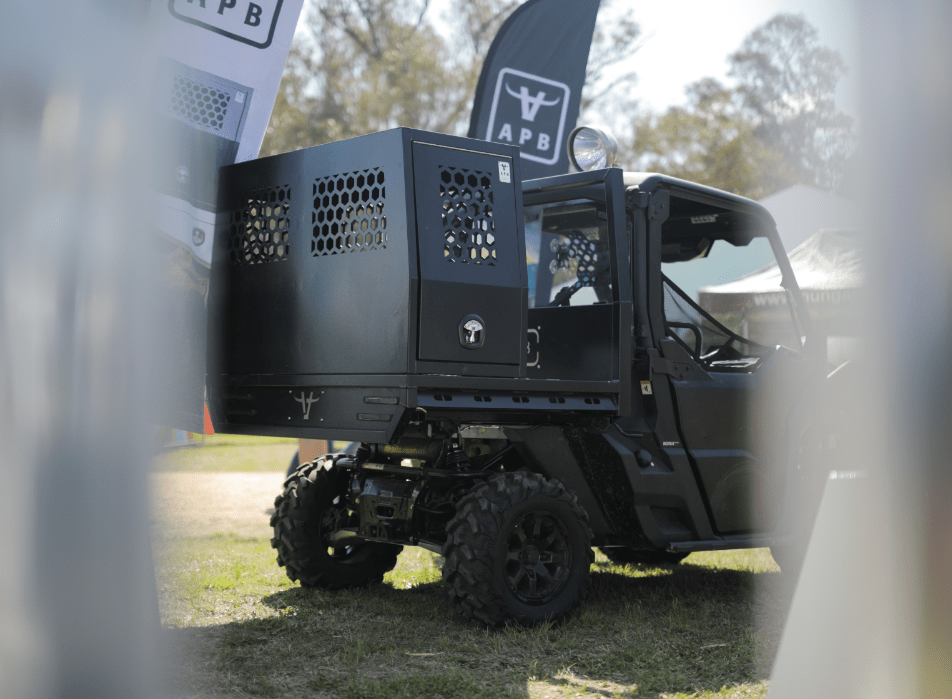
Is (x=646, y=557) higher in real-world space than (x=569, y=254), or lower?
lower

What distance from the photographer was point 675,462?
4805 mm

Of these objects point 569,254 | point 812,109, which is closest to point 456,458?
point 569,254

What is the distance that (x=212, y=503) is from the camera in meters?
9.02

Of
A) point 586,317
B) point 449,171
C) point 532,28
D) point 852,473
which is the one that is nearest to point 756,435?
point 586,317

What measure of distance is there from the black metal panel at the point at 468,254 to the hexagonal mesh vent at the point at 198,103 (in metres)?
0.85

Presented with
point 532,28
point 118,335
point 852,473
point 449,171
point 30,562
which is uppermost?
point 532,28

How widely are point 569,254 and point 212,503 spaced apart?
5.17m

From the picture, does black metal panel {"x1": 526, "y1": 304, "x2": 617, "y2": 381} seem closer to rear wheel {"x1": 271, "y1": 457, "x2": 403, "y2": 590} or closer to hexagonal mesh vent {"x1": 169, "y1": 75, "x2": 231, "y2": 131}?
rear wheel {"x1": 271, "y1": 457, "x2": 403, "y2": 590}

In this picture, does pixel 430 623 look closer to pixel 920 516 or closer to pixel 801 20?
pixel 920 516

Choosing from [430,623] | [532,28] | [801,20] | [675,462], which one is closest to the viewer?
[801,20]

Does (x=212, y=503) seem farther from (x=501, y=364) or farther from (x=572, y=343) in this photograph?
(x=501, y=364)

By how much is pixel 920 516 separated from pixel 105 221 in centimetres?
189

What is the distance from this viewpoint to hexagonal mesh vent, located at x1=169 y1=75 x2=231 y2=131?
2.71 m

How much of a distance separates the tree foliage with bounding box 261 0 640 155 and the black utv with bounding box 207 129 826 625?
54.3ft
